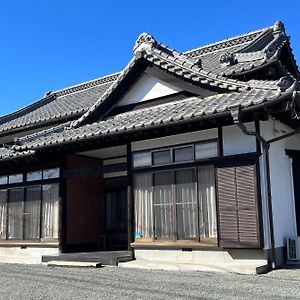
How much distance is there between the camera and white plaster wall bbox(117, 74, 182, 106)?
36.7ft

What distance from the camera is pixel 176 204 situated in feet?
32.6

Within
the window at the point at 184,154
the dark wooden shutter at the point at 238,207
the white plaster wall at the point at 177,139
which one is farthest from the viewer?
the window at the point at 184,154

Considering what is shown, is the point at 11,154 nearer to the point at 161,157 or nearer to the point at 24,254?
the point at 24,254

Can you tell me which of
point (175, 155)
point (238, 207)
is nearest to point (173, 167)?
point (175, 155)

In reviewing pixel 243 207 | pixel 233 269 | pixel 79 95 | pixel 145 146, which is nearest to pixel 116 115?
pixel 145 146

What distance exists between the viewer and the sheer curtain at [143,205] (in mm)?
10336

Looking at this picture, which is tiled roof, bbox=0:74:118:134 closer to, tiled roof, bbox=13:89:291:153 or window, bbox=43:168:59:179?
window, bbox=43:168:59:179

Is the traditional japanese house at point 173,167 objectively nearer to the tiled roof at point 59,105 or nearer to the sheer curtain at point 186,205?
the sheer curtain at point 186,205

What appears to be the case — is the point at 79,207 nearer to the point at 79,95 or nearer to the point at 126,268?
the point at 126,268

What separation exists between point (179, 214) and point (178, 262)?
1.09 m

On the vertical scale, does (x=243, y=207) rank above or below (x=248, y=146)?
below

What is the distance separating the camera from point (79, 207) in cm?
1270

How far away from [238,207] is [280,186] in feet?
4.89

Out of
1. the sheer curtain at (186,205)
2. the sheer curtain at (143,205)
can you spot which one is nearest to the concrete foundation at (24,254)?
the sheer curtain at (143,205)
